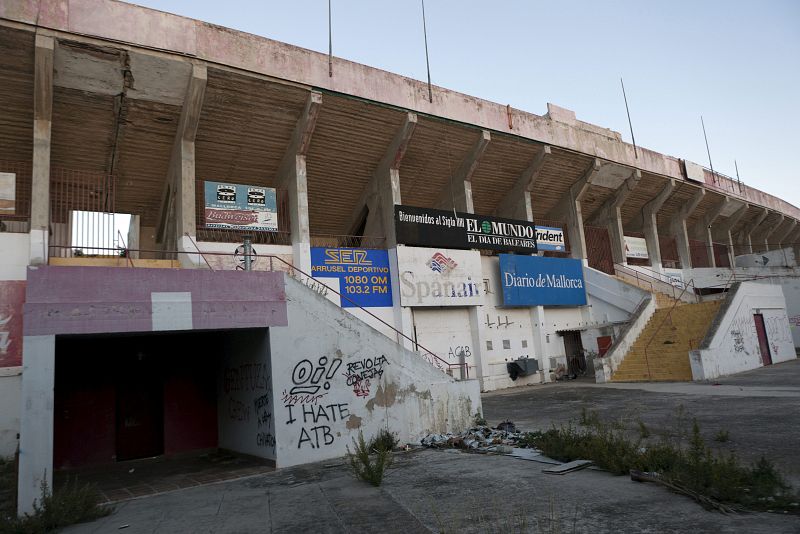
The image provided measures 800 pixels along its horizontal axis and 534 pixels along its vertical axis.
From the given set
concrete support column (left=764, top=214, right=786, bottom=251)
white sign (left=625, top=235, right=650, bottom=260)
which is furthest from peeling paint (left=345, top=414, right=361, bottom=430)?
concrete support column (left=764, top=214, right=786, bottom=251)

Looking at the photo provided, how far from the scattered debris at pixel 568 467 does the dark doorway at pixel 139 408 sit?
10.2 metres

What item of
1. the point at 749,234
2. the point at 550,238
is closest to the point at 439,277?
the point at 550,238

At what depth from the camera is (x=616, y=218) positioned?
33.2m

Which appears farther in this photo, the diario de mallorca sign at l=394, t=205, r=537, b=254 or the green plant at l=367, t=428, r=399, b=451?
the diario de mallorca sign at l=394, t=205, r=537, b=254

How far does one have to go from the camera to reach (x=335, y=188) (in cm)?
2511

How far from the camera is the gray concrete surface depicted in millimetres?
5668

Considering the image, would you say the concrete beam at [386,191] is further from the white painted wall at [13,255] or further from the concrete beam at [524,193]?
the white painted wall at [13,255]

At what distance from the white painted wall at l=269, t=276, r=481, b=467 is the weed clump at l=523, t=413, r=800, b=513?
11.0ft

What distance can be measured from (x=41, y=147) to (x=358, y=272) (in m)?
12.1

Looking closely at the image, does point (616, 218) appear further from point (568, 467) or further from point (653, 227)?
point (568, 467)

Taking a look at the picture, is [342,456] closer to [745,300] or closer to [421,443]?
[421,443]

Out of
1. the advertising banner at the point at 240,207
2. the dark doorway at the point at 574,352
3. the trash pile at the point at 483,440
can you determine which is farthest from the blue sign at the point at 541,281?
the trash pile at the point at 483,440

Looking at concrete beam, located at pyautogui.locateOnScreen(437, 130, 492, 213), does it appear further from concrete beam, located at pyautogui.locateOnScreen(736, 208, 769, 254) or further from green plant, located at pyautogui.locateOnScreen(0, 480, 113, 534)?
concrete beam, located at pyautogui.locateOnScreen(736, 208, 769, 254)

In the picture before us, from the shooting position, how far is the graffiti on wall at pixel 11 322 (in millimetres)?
14422
